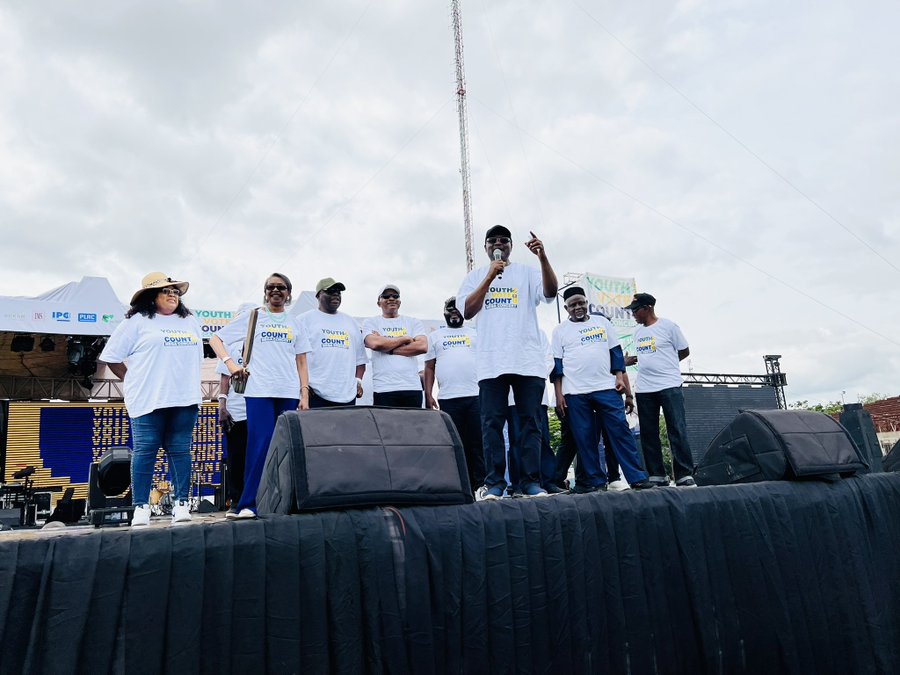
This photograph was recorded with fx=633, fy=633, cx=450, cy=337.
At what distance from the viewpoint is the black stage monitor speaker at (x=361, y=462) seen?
73.4 inches

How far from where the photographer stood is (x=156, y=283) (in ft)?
10.6

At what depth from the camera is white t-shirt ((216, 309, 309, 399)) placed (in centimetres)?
325

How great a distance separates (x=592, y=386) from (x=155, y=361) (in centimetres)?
241

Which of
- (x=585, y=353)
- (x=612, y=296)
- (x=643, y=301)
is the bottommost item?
(x=585, y=353)

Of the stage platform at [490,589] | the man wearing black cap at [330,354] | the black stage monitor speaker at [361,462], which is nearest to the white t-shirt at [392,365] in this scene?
the man wearing black cap at [330,354]

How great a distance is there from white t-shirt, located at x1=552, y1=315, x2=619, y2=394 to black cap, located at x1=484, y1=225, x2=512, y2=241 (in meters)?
1.03

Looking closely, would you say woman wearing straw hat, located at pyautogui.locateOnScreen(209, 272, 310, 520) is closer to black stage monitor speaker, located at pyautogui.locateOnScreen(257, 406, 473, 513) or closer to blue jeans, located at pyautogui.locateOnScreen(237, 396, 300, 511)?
blue jeans, located at pyautogui.locateOnScreen(237, 396, 300, 511)

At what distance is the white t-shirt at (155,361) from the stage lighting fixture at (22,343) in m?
7.46

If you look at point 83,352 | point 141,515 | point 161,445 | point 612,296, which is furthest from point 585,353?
point 612,296

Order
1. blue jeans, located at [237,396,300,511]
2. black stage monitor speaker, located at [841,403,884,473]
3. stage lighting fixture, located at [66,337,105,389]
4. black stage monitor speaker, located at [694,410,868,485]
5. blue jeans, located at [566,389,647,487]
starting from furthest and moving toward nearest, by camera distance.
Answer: stage lighting fixture, located at [66,337,105,389] → black stage monitor speaker, located at [841,403,884,473] → blue jeans, located at [566,389,647,487] → blue jeans, located at [237,396,300,511] → black stage monitor speaker, located at [694,410,868,485]

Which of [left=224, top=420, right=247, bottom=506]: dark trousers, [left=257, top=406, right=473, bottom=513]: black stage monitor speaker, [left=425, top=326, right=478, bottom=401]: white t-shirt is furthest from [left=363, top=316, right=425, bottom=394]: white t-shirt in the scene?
[left=257, top=406, right=473, bottom=513]: black stage monitor speaker

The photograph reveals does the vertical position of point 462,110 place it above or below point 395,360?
above

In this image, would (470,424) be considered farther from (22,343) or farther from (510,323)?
(22,343)

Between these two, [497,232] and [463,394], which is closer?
[497,232]
